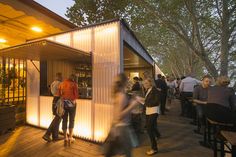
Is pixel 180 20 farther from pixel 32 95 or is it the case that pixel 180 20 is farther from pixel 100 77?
pixel 32 95

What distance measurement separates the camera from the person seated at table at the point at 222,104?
423 cm

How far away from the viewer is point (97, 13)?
650 inches

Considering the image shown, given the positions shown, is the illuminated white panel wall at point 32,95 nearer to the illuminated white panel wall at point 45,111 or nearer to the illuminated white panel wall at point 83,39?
the illuminated white panel wall at point 45,111

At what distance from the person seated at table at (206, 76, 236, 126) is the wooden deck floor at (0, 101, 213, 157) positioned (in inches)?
44.0

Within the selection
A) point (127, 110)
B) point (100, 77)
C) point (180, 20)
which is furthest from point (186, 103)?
point (180, 20)

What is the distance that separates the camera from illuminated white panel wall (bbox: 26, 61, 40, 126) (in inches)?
290

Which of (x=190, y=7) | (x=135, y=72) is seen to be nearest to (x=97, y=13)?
(x=135, y=72)

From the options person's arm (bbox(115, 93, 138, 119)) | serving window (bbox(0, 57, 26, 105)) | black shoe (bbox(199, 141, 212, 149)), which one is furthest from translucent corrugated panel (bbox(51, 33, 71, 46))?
black shoe (bbox(199, 141, 212, 149))

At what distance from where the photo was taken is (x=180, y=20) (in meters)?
17.2

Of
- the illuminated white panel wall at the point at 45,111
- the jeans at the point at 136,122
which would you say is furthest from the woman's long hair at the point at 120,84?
the illuminated white panel wall at the point at 45,111

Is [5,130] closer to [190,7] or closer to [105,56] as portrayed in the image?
[105,56]

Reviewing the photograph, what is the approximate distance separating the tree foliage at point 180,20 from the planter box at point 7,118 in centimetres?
828

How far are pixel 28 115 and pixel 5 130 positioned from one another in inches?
47.7

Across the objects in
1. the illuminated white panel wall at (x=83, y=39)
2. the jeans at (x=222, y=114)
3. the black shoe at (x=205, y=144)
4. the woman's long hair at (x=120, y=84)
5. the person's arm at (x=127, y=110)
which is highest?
the illuminated white panel wall at (x=83, y=39)
